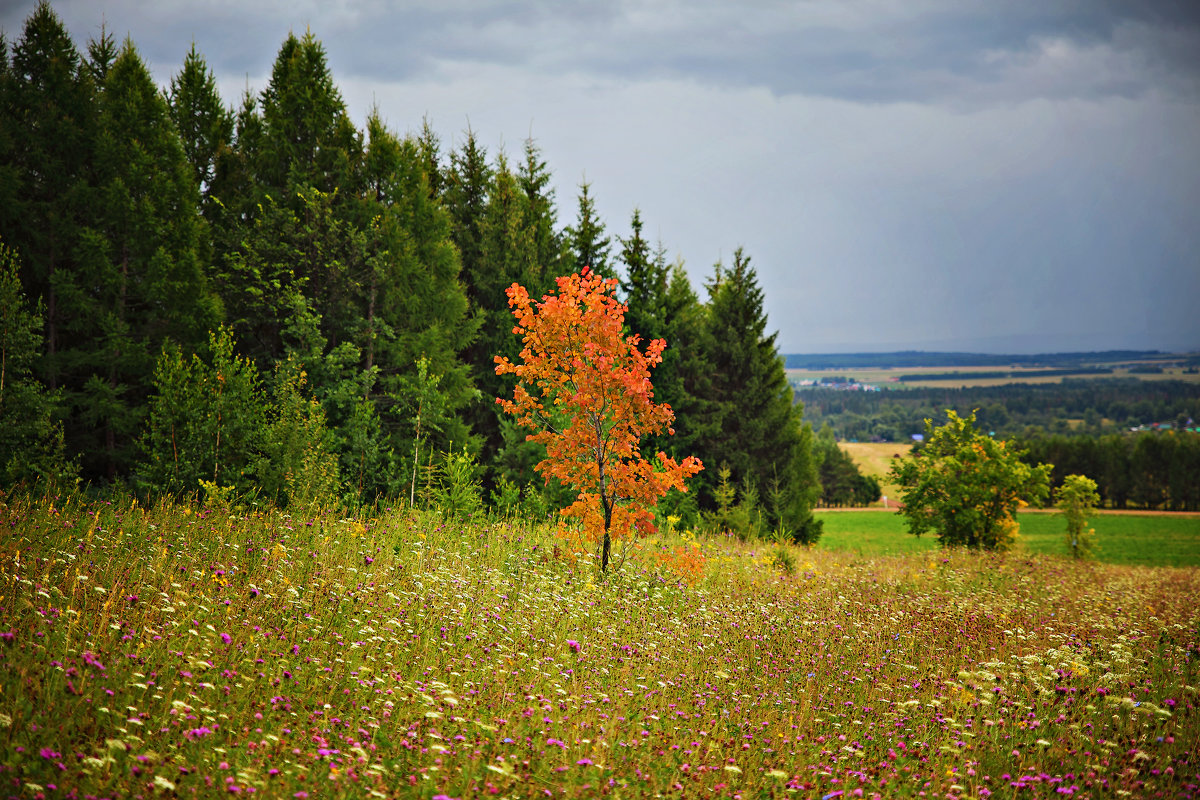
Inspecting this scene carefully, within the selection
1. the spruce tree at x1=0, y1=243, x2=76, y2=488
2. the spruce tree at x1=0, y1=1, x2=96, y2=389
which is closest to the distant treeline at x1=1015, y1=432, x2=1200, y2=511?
the spruce tree at x1=0, y1=1, x2=96, y2=389

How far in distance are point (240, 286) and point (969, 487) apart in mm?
25482

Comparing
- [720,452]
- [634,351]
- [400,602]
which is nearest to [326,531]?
[400,602]

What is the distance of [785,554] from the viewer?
38.8 feet

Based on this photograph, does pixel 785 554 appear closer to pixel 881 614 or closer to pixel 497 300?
pixel 881 614

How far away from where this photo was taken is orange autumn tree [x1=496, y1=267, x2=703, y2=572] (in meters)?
9.34

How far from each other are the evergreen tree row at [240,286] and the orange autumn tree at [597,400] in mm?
3466

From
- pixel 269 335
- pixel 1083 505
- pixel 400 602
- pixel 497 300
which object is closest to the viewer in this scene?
pixel 400 602

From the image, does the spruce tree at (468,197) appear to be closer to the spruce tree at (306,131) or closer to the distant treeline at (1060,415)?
the spruce tree at (306,131)

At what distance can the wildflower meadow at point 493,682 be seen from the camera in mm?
3631

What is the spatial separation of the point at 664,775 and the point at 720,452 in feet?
77.7

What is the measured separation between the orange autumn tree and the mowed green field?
83.8 ft

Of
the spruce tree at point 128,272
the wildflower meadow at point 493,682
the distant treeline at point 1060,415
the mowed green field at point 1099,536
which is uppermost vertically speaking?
the spruce tree at point 128,272

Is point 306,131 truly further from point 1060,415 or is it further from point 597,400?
point 1060,415

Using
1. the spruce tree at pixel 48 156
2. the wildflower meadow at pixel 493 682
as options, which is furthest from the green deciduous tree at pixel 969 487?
the spruce tree at pixel 48 156
